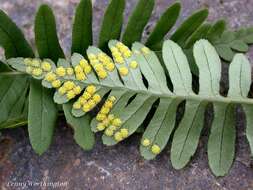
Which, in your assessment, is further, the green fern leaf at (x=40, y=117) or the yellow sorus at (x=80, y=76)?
the yellow sorus at (x=80, y=76)

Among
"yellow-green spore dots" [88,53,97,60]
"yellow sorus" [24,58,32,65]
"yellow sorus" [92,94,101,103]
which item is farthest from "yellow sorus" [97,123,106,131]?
"yellow sorus" [24,58,32,65]

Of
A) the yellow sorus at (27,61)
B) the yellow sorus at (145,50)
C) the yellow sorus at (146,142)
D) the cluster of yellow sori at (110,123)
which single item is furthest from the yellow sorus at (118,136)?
the yellow sorus at (27,61)

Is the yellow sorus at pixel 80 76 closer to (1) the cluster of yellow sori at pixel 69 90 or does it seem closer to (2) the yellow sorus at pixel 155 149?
(1) the cluster of yellow sori at pixel 69 90

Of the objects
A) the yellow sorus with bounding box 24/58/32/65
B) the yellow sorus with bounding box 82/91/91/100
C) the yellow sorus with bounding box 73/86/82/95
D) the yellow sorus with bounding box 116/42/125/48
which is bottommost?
the yellow sorus with bounding box 82/91/91/100

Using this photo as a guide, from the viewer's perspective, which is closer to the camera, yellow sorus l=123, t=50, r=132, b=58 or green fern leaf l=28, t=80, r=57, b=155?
green fern leaf l=28, t=80, r=57, b=155

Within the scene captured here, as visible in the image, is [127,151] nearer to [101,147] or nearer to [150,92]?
[101,147]

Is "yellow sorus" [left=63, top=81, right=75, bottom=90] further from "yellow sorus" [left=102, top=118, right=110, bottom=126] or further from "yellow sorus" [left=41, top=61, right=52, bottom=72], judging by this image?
"yellow sorus" [left=102, top=118, right=110, bottom=126]

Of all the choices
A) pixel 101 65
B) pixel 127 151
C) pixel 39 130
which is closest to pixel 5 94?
pixel 39 130
